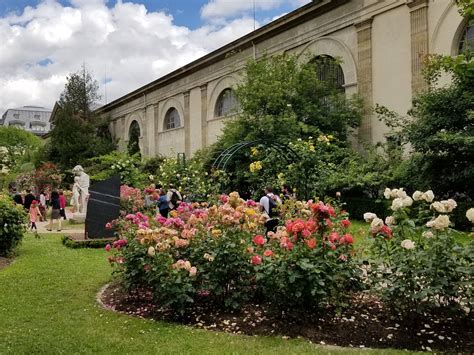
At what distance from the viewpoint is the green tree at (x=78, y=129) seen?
141 ft

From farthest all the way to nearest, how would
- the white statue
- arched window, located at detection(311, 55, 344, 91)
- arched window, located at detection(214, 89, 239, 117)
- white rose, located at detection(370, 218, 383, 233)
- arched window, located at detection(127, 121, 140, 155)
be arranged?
arched window, located at detection(127, 121, 140, 155), arched window, located at detection(214, 89, 239, 117), arched window, located at detection(311, 55, 344, 91), the white statue, white rose, located at detection(370, 218, 383, 233)

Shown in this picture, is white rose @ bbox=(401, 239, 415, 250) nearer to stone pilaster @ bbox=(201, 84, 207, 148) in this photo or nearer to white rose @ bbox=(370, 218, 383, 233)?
white rose @ bbox=(370, 218, 383, 233)

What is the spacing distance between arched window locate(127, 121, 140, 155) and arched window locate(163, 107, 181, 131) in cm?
493

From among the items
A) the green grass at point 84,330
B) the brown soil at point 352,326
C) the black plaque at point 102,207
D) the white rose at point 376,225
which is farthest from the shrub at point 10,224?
the white rose at point 376,225

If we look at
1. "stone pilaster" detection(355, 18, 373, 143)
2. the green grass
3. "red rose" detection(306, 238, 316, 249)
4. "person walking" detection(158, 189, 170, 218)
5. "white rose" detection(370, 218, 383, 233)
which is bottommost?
the green grass

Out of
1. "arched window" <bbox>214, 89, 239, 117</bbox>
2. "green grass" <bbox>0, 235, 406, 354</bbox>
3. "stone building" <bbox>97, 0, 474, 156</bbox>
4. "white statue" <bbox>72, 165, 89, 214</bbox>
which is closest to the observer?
"green grass" <bbox>0, 235, 406, 354</bbox>

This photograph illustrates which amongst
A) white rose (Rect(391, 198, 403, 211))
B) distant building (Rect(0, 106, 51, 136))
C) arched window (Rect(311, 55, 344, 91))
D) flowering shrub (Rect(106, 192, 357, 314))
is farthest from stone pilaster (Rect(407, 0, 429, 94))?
distant building (Rect(0, 106, 51, 136))

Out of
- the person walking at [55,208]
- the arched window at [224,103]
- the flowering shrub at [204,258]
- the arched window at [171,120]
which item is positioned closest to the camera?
the flowering shrub at [204,258]

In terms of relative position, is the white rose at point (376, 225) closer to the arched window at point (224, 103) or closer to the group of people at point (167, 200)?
the group of people at point (167, 200)

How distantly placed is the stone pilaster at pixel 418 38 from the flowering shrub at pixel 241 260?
1323 cm

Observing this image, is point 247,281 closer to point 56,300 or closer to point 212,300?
point 212,300

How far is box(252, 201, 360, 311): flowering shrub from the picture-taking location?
5043 millimetres

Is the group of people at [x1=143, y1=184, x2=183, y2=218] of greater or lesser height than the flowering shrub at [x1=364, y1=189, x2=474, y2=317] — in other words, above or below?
above

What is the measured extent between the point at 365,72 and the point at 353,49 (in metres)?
1.37
